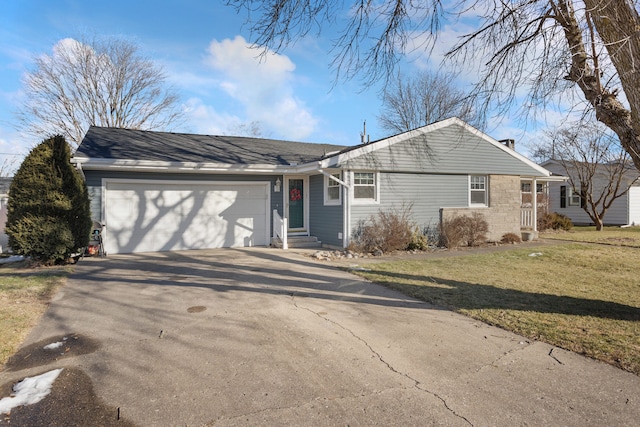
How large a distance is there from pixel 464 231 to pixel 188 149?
32.7 ft

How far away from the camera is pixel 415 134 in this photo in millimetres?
12922

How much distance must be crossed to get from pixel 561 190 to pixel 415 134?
58.1 ft

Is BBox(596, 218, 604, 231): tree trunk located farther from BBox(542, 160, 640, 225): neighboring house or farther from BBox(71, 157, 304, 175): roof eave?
BBox(71, 157, 304, 175): roof eave

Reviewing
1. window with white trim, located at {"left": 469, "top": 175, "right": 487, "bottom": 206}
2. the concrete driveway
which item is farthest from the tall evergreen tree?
window with white trim, located at {"left": 469, "top": 175, "right": 487, "bottom": 206}

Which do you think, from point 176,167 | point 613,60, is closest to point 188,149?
point 176,167

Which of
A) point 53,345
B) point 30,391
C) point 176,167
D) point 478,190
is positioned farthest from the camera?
point 478,190

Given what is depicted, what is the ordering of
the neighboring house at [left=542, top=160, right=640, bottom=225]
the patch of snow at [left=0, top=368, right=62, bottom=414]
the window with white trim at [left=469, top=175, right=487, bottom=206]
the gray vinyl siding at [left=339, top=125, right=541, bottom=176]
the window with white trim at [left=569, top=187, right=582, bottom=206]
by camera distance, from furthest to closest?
the window with white trim at [left=569, top=187, right=582, bottom=206]
the neighboring house at [left=542, top=160, right=640, bottom=225]
the window with white trim at [left=469, top=175, right=487, bottom=206]
the gray vinyl siding at [left=339, top=125, right=541, bottom=176]
the patch of snow at [left=0, top=368, right=62, bottom=414]

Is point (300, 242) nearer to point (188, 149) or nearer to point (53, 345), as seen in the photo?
point (188, 149)

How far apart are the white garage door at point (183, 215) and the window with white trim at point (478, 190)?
768cm

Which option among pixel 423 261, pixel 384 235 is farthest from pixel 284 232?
pixel 423 261

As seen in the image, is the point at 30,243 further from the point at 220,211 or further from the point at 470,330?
the point at 470,330

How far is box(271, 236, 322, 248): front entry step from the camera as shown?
41.6ft

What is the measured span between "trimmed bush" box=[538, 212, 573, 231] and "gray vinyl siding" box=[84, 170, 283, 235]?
13426mm

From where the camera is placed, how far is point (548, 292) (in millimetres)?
6816
